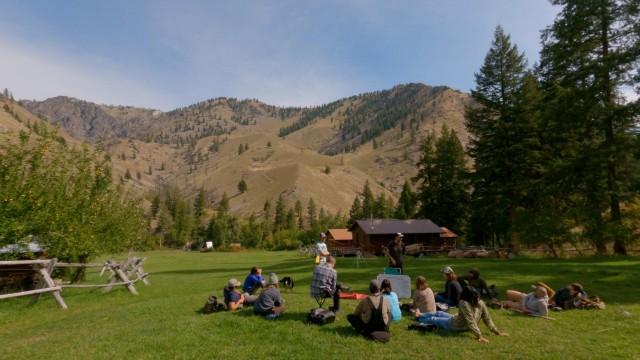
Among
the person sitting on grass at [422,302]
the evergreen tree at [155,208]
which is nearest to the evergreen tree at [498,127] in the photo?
the person sitting on grass at [422,302]

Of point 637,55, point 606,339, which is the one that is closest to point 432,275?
point 606,339

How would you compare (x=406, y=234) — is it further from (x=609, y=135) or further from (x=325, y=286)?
(x=325, y=286)

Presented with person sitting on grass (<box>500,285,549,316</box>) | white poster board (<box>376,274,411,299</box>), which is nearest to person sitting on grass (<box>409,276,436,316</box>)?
white poster board (<box>376,274,411,299</box>)

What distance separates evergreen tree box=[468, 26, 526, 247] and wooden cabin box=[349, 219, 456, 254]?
43.8ft

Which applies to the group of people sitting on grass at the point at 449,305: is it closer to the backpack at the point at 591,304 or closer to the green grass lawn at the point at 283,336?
the backpack at the point at 591,304

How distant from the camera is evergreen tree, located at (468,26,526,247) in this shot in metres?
35.8

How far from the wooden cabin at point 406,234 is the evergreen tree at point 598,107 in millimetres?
26647

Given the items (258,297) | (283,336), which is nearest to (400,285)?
(258,297)

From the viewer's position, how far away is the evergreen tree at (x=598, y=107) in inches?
884

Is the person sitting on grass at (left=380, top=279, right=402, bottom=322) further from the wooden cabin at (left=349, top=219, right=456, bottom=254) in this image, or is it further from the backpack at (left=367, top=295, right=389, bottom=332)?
the wooden cabin at (left=349, top=219, right=456, bottom=254)

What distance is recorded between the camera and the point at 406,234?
52.7 m

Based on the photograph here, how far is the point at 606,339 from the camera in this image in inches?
371

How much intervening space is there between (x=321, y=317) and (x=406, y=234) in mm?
43766

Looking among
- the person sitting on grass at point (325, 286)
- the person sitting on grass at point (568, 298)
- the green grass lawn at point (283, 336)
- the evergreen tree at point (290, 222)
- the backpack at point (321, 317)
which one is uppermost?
the evergreen tree at point (290, 222)
